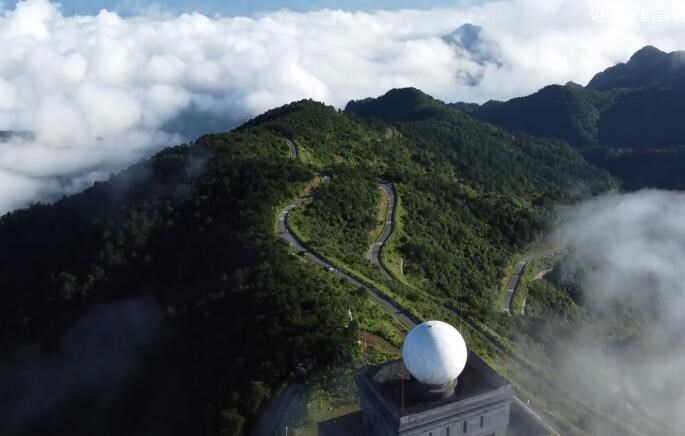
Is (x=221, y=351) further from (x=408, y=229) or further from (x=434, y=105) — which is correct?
(x=434, y=105)

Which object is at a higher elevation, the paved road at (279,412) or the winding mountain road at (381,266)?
the winding mountain road at (381,266)

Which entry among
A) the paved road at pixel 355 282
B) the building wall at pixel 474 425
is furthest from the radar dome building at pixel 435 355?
the paved road at pixel 355 282

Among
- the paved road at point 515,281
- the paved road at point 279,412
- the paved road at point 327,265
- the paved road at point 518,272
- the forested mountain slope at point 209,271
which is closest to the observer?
the paved road at point 279,412

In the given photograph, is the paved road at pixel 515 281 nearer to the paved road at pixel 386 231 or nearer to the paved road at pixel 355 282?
the paved road at pixel 386 231

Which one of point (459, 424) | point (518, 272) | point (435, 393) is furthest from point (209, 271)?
point (518, 272)

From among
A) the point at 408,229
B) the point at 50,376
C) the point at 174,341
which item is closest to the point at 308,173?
the point at 408,229

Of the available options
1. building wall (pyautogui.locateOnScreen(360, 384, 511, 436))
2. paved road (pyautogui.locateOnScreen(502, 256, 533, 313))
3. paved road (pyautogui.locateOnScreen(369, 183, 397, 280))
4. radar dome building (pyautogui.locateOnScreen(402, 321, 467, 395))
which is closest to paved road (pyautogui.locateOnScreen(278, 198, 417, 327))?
paved road (pyautogui.locateOnScreen(369, 183, 397, 280))

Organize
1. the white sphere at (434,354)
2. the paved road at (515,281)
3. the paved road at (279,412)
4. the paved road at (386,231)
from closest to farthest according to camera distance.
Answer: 1. the white sphere at (434,354)
2. the paved road at (279,412)
3. the paved road at (386,231)
4. the paved road at (515,281)

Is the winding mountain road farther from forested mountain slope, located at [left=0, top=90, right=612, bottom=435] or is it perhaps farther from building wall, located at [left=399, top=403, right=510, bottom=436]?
building wall, located at [left=399, top=403, right=510, bottom=436]
